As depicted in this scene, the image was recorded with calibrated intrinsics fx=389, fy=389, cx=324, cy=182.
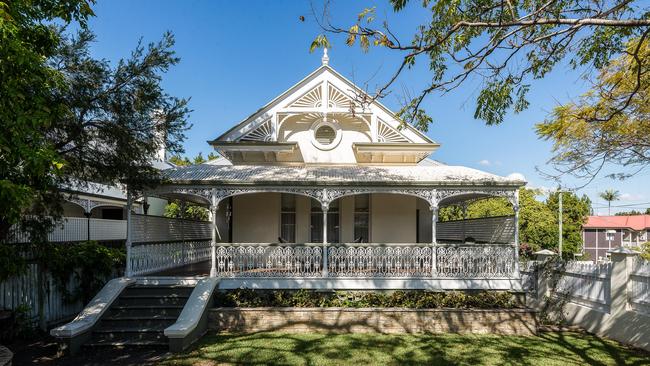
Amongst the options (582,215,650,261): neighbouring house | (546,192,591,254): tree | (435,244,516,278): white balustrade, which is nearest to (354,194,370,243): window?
(435,244,516,278): white balustrade

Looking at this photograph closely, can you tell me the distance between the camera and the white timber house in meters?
10.6

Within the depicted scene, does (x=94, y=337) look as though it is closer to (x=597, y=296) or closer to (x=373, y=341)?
(x=373, y=341)

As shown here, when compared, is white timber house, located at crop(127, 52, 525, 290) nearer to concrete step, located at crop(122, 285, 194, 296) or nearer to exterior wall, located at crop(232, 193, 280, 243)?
exterior wall, located at crop(232, 193, 280, 243)

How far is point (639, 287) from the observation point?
27.1 feet

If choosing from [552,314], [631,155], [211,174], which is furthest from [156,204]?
[631,155]

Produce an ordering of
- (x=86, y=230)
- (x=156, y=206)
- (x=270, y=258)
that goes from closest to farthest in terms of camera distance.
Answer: (x=270, y=258) < (x=86, y=230) < (x=156, y=206)

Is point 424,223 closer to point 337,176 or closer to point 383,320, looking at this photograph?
point 337,176

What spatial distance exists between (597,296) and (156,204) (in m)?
25.2

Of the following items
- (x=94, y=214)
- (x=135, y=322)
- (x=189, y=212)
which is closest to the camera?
(x=135, y=322)

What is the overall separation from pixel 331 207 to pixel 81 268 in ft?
25.1

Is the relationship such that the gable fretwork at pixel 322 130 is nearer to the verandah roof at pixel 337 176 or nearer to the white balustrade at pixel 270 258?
the verandah roof at pixel 337 176

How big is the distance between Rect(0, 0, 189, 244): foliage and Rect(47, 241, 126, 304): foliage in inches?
60.8

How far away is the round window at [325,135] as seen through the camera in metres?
14.1

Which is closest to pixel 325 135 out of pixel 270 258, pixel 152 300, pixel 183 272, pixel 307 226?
pixel 307 226
